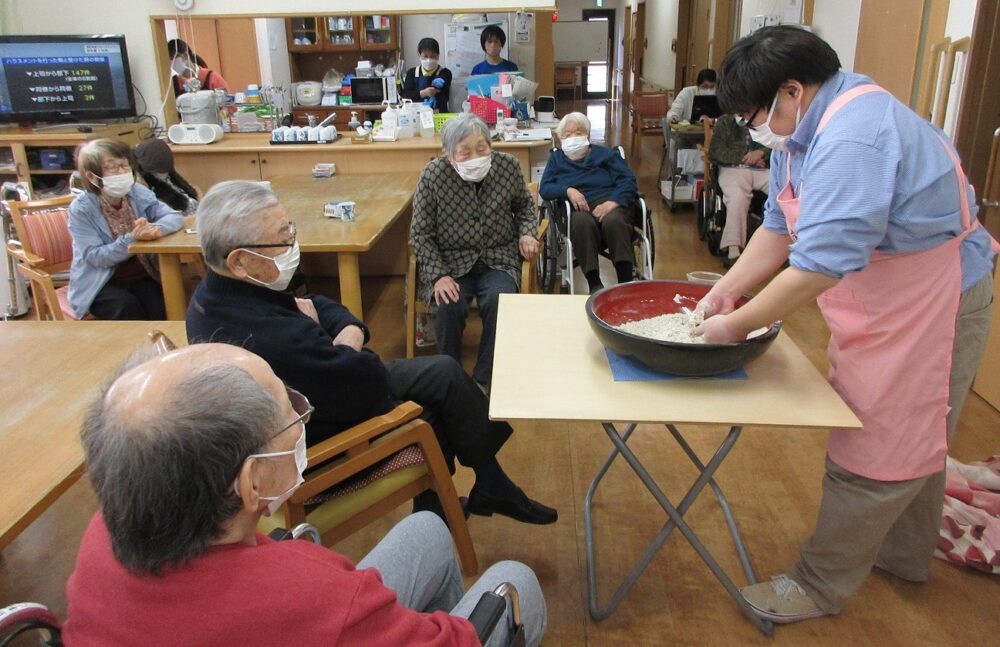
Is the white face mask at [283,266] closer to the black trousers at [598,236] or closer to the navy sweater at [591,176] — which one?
the black trousers at [598,236]

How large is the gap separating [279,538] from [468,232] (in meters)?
1.96

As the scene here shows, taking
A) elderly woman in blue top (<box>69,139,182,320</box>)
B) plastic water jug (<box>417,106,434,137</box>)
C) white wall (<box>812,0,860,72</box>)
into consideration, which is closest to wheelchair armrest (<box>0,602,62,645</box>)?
elderly woman in blue top (<box>69,139,182,320</box>)

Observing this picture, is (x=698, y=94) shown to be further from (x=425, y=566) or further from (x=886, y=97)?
(x=425, y=566)

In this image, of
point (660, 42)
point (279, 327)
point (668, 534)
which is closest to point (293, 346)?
point (279, 327)

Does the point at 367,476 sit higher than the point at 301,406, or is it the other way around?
the point at 301,406

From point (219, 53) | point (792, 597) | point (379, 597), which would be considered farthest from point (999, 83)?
point (219, 53)

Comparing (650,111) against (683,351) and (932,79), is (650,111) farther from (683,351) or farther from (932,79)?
(683,351)

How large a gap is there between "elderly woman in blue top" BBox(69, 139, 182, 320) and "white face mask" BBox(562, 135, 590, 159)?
1909mm

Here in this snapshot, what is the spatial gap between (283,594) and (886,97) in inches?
53.3

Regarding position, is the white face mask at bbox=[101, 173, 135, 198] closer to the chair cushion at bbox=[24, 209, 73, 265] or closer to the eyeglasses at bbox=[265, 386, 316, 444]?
the chair cushion at bbox=[24, 209, 73, 265]

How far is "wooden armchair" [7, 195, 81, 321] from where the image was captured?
2877 mm

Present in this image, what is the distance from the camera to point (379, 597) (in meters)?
0.89

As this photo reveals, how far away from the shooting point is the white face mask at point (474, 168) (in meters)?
2.92

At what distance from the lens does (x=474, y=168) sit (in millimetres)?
2932
